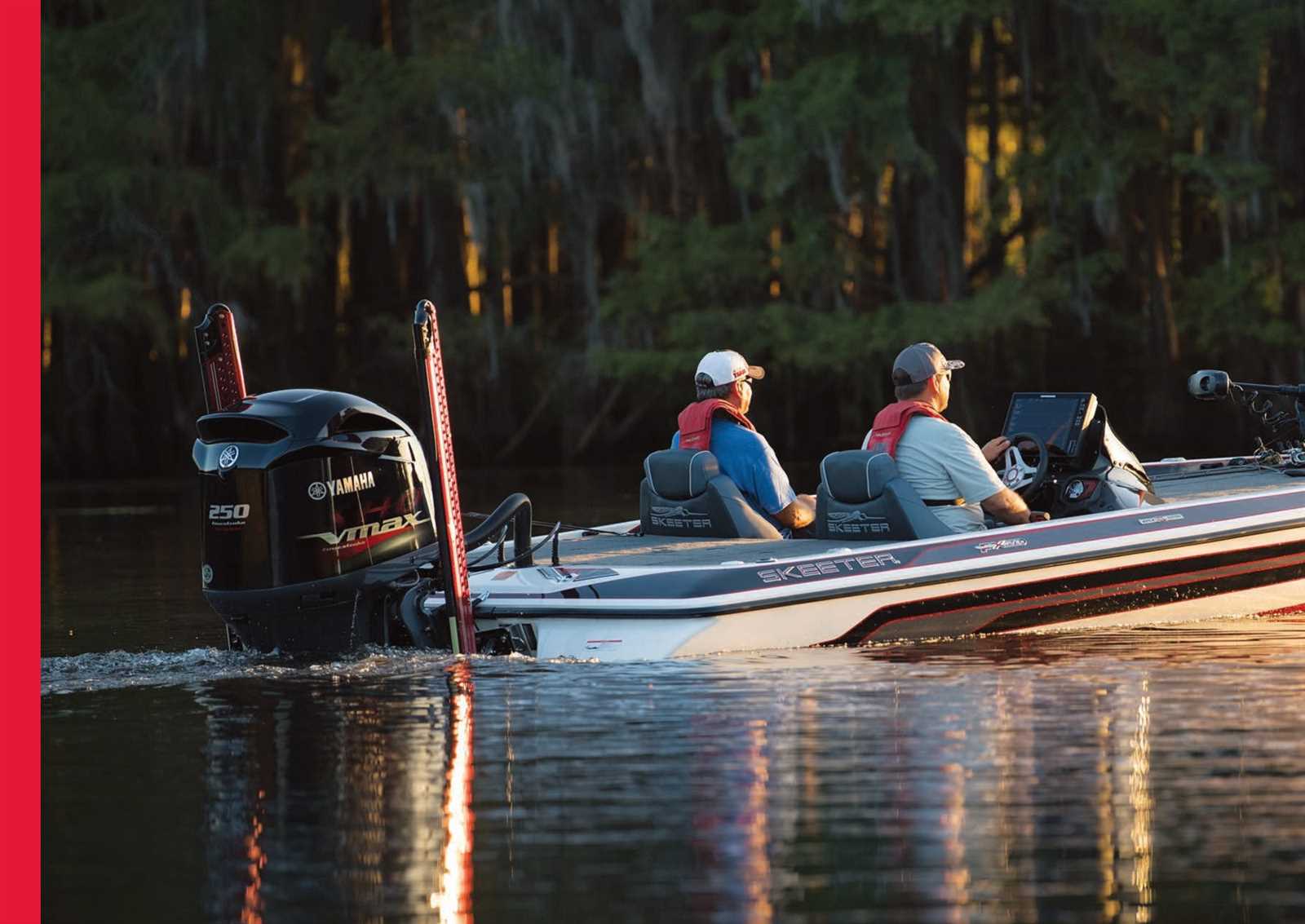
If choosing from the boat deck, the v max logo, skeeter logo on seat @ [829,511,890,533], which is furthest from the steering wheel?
the v max logo

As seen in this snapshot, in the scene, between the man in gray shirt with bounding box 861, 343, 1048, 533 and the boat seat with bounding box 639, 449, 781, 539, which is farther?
the boat seat with bounding box 639, 449, 781, 539

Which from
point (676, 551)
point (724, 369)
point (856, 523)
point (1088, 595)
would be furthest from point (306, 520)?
point (1088, 595)

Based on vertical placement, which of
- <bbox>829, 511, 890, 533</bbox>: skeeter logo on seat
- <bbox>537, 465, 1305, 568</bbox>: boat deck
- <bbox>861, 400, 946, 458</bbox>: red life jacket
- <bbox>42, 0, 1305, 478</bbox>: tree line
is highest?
<bbox>42, 0, 1305, 478</bbox>: tree line

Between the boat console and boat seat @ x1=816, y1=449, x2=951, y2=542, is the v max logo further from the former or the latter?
the boat console

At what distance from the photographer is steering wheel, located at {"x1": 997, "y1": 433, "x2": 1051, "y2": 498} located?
12273 millimetres

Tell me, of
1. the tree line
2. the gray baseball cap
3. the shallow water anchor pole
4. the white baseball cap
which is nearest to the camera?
the shallow water anchor pole

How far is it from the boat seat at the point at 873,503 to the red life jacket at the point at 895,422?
0.15 metres

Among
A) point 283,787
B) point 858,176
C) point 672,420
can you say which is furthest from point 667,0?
point 283,787

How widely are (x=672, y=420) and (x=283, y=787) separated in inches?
1076

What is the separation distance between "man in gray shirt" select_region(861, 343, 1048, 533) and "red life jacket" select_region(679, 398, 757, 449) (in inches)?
27.1

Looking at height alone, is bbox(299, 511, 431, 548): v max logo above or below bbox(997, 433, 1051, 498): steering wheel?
below

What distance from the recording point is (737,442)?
1195 centimetres

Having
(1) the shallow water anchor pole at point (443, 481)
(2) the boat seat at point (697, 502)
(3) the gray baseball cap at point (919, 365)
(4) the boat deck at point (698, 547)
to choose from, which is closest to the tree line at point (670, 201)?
(4) the boat deck at point (698, 547)

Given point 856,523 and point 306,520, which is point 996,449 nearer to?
point 856,523
